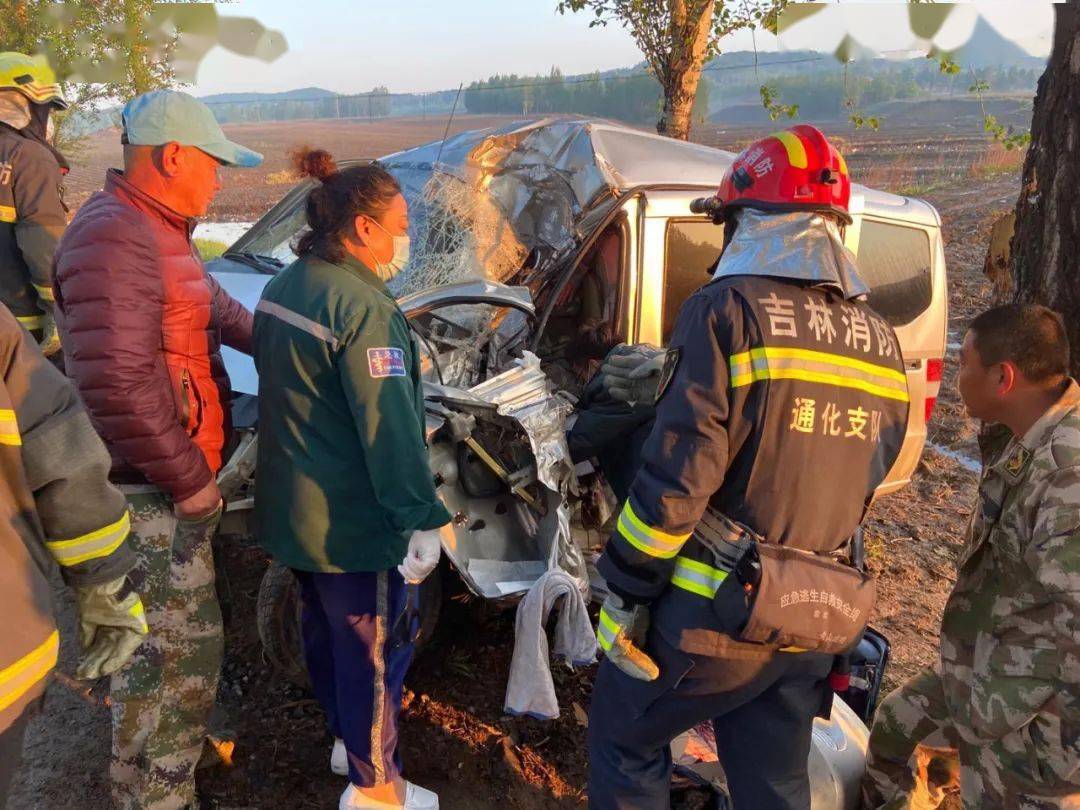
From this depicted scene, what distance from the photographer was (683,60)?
7.68 meters

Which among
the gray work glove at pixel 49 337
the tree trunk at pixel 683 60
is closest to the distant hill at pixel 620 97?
the tree trunk at pixel 683 60

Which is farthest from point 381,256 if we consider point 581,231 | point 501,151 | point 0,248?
point 0,248

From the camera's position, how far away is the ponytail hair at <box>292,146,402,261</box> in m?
2.19

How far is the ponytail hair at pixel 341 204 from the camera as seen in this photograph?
2.19m

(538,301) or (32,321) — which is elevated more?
(538,301)

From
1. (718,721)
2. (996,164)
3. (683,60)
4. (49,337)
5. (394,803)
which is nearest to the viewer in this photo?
(718,721)

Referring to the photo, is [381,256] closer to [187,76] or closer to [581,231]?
[581,231]

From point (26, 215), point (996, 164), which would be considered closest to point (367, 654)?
point (26, 215)

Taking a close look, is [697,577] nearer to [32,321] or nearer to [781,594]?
[781,594]

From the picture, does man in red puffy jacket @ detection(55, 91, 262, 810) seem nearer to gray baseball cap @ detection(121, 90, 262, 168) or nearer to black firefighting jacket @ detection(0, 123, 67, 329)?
gray baseball cap @ detection(121, 90, 262, 168)

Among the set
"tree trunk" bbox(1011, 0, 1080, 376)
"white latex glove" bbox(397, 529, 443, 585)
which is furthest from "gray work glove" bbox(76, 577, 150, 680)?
"tree trunk" bbox(1011, 0, 1080, 376)

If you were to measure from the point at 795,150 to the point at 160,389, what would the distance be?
180 cm

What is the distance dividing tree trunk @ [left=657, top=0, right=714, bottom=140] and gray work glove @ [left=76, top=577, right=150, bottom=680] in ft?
22.8

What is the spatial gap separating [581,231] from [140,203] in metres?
2.01
